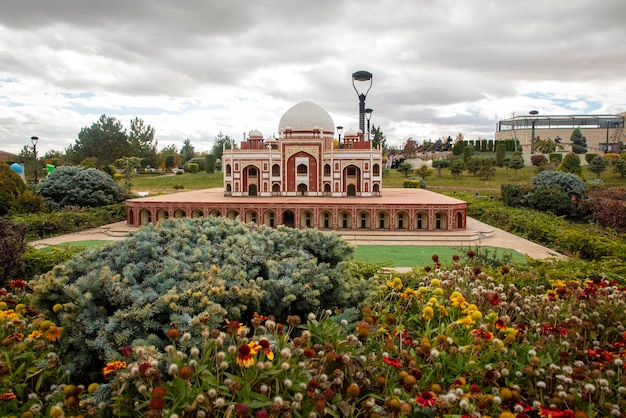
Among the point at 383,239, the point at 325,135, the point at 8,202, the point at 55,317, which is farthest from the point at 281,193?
the point at 55,317

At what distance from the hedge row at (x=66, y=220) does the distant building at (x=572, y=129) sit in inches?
3174

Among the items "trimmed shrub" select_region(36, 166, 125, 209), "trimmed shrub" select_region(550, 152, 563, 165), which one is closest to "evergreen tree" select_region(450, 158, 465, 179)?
"trimmed shrub" select_region(550, 152, 563, 165)

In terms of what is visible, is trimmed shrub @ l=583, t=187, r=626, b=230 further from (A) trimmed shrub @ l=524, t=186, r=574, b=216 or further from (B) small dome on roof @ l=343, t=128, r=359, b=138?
(B) small dome on roof @ l=343, t=128, r=359, b=138

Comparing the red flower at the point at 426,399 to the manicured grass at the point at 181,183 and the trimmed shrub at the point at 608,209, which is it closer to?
the trimmed shrub at the point at 608,209

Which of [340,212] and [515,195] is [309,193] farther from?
[515,195]

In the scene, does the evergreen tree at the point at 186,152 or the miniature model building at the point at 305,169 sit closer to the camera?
the miniature model building at the point at 305,169

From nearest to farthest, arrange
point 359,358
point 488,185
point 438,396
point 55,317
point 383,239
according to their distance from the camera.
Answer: point 438,396
point 359,358
point 55,317
point 383,239
point 488,185

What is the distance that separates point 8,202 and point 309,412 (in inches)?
995

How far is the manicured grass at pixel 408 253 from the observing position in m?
16.4

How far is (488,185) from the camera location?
47.1 meters

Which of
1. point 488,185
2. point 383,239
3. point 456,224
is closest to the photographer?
point 383,239

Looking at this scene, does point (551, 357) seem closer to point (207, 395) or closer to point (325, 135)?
point (207, 395)

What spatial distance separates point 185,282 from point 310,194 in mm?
24718

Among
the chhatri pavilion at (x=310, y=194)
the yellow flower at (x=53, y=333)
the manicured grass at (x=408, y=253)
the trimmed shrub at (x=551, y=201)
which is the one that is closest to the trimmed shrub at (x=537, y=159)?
the trimmed shrub at (x=551, y=201)
